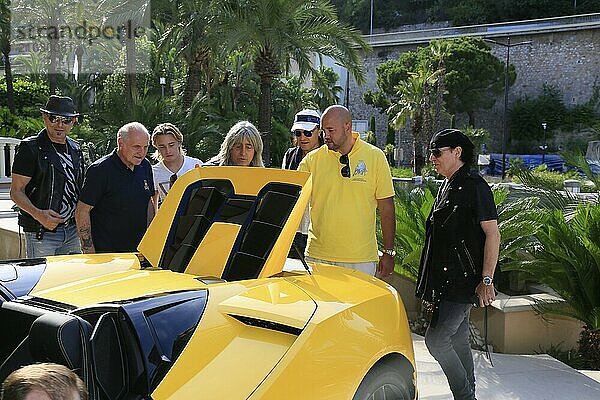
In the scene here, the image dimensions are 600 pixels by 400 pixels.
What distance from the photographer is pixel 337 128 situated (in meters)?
4.09

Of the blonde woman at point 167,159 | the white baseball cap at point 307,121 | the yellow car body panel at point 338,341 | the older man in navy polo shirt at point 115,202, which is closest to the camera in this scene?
the yellow car body panel at point 338,341

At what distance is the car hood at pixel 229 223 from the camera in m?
2.78

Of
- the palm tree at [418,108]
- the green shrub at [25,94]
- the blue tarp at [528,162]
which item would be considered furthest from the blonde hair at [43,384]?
the blue tarp at [528,162]

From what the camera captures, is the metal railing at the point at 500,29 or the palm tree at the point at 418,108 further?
the metal railing at the point at 500,29

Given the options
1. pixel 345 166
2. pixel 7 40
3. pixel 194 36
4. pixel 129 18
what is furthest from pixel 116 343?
pixel 7 40

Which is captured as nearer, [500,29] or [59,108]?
[59,108]

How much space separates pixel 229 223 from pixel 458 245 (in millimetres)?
1360

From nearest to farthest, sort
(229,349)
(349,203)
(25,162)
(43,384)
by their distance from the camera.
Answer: (43,384) < (229,349) < (349,203) < (25,162)

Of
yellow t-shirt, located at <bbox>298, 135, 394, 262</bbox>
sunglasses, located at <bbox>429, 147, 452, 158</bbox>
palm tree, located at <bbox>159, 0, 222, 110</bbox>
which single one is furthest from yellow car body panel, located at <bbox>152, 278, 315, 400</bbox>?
palm tree, located at <bbox>159, 0, 222, 110</bbox>

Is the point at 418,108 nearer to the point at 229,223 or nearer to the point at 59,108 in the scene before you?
the point at 59,108

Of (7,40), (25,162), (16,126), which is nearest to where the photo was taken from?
(25,162)

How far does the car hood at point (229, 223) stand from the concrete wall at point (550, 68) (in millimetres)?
54767

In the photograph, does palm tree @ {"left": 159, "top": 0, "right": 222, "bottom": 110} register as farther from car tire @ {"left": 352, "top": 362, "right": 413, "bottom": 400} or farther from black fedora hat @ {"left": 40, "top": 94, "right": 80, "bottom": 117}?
car tire @ {"left": 352, "top": 362, "right": 413, "bottom": 400}

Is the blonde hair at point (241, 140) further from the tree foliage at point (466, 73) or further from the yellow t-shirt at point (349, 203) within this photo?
the tree foliage at point (466, 73)
